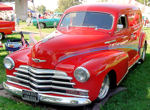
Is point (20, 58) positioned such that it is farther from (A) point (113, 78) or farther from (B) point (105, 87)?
(A) point (113, 78)

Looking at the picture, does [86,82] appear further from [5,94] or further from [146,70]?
[146,70]

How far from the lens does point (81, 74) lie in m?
3.30

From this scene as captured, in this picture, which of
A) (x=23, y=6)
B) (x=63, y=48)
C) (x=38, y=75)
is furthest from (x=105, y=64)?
(x=23, y=6)

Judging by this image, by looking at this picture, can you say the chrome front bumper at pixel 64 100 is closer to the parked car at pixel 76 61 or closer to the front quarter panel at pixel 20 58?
the parked car at pixel 76 61

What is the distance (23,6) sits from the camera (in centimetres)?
3806

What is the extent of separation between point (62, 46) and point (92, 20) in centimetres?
135

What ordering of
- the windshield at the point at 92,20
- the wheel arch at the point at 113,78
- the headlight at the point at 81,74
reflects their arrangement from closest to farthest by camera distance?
the headlight at the point at 81,74 → the wheel arch at the point at 113,78 → the windshield at the point at 92,20

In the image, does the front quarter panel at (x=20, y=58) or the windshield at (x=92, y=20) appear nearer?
the front quarter panel at (x=20, y=58)

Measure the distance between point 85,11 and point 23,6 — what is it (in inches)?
1396

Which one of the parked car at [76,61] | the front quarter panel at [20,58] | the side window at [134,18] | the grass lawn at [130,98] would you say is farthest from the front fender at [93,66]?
the side window at [134,18]

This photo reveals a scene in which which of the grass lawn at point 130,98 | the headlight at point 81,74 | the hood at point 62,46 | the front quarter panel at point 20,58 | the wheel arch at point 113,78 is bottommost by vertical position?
the grass lawn at point 130,98

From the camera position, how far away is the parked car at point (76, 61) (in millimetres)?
3346

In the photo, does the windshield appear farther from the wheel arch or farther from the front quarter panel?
the front quarter panel

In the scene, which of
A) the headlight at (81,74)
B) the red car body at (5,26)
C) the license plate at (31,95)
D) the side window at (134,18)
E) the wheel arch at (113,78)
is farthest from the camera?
the red car body at (5,26)
